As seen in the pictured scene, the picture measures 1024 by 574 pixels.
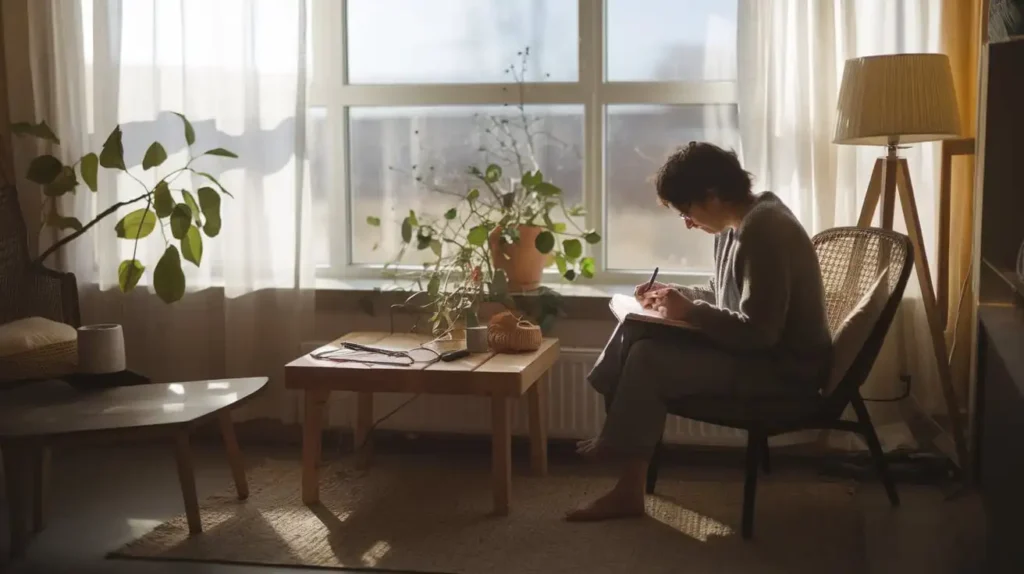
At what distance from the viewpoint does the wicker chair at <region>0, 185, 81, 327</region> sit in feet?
10.7

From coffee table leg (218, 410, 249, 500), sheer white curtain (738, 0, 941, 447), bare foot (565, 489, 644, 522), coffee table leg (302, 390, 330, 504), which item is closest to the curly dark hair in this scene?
sheer white curtain (738, 0, 941, 447)

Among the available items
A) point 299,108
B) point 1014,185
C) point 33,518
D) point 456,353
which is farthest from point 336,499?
point 1014,185

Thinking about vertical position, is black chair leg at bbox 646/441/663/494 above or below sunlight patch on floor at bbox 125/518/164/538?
above

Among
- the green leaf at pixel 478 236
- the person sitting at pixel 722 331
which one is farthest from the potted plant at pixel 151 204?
the person sitting at pixel 722 331

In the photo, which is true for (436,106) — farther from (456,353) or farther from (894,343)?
(894,343)

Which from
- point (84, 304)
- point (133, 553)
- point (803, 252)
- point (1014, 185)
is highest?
point (1014, 185)

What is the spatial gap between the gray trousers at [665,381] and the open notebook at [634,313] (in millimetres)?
56

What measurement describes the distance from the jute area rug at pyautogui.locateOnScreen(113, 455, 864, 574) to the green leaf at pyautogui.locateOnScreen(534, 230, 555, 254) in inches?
26.6

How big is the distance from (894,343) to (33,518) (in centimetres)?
240

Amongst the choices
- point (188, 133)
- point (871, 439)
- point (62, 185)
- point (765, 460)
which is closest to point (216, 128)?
point (188, 133)

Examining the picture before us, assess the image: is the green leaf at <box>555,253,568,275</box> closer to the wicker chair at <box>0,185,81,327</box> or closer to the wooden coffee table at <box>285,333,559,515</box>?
the wooden coffee table at <box>285,333,559,515</box>

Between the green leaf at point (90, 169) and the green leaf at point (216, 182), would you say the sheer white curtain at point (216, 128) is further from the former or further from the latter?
the green leaf at point (90, 169)

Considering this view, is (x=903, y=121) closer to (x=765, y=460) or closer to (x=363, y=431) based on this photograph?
(x=765, y=460)

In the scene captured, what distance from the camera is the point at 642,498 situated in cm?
276
